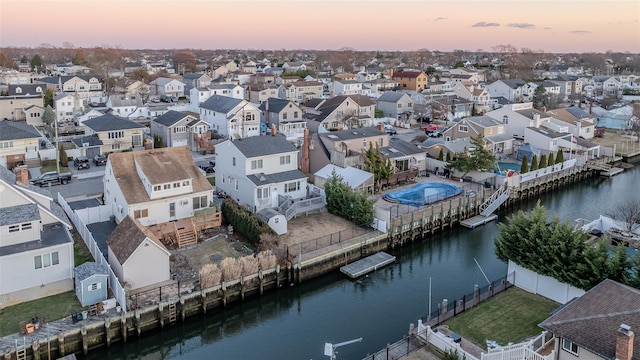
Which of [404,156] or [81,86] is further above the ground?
[81,86]

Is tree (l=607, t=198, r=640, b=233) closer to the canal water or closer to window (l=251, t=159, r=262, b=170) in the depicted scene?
the canal water

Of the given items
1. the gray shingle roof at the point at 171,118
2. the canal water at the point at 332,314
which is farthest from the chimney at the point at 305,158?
the gray shingle roof at the point at 171,118

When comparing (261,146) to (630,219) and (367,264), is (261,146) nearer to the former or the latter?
(367,264)

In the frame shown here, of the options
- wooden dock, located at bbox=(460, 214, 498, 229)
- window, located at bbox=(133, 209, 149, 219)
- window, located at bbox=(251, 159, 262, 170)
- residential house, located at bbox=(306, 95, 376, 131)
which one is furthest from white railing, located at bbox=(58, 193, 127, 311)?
residential house, located at bbox=(306, 95, 376, 131)

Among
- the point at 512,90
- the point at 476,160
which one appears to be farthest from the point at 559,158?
the point at 512,90

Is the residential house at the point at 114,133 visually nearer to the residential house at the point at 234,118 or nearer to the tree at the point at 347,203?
the residential house at the point at 234,118

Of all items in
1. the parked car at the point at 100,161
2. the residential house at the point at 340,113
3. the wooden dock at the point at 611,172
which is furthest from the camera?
the residential house at the point at 340,113
